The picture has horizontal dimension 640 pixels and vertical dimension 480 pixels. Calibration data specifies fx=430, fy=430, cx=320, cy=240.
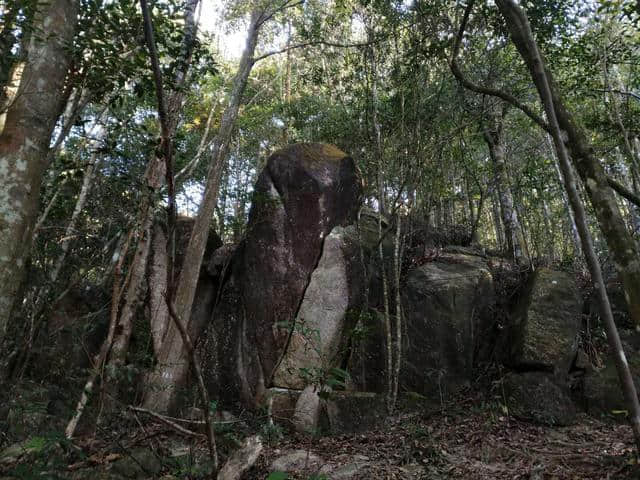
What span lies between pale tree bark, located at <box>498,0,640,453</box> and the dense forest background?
0.05 ft

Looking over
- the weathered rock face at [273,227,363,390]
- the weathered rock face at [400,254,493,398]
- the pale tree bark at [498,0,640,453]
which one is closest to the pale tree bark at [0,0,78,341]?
the pale tree bark at [498,0,640,453]

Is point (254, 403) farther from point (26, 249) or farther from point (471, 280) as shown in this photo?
point (26, 249)

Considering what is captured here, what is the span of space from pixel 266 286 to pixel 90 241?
4429mm

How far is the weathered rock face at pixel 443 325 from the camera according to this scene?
7828 mm

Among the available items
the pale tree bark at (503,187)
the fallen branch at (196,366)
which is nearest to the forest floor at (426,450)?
the fallen branch at (196,366)

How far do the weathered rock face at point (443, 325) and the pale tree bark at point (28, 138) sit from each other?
264 inches

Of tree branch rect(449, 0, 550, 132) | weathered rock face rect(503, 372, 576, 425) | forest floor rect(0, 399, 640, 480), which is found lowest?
forest floor rect(0, 399, 640, 480)

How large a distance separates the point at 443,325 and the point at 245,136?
11.2 m

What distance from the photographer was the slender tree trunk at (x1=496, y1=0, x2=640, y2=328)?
3.17 m

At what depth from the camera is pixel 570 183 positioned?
342 cm

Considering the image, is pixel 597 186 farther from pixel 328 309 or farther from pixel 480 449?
pixel 328 309

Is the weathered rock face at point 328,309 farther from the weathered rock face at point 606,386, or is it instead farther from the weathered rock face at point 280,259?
the weathered rock face at point 606,386

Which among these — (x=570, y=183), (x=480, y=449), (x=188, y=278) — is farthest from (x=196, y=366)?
(x=188, y=278)

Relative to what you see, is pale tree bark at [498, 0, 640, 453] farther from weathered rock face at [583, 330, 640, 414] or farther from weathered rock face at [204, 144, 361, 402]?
weathered rock face at [204, 144, 361, 402]
